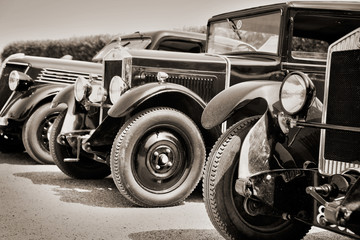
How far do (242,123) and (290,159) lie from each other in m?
0.38

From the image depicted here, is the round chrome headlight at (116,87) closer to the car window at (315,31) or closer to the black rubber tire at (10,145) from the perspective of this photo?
the car window at (315,31)

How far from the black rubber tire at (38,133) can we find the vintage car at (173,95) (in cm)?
97

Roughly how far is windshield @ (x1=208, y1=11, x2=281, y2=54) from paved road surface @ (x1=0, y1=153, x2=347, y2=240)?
1623 millimetres

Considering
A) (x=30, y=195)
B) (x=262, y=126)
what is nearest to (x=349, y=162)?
(x=262, y=126)

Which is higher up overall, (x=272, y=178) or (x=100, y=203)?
(x=272, y=178)

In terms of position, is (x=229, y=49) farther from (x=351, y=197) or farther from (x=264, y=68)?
(x=351, y=197)

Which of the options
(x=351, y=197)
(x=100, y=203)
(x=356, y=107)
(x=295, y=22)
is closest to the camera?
(x=351, y=197)

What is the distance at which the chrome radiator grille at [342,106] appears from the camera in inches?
110

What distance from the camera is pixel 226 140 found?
320 centimetres

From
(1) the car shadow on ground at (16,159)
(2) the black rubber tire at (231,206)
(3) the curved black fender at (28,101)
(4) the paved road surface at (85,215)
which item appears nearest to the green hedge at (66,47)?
(1) the car shadow on ground at (16,159)

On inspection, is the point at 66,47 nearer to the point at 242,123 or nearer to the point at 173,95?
the point at 173,95

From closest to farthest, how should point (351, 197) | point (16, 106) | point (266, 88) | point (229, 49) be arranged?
1. point (351, 197)
2. point (266, 88)
3. point (229, 49)
4. point (16, 106)

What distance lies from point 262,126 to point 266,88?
14.9 inches

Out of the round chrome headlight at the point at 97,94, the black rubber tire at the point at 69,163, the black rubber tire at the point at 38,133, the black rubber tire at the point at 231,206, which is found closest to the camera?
the black rubber tire at the point at 231,206
